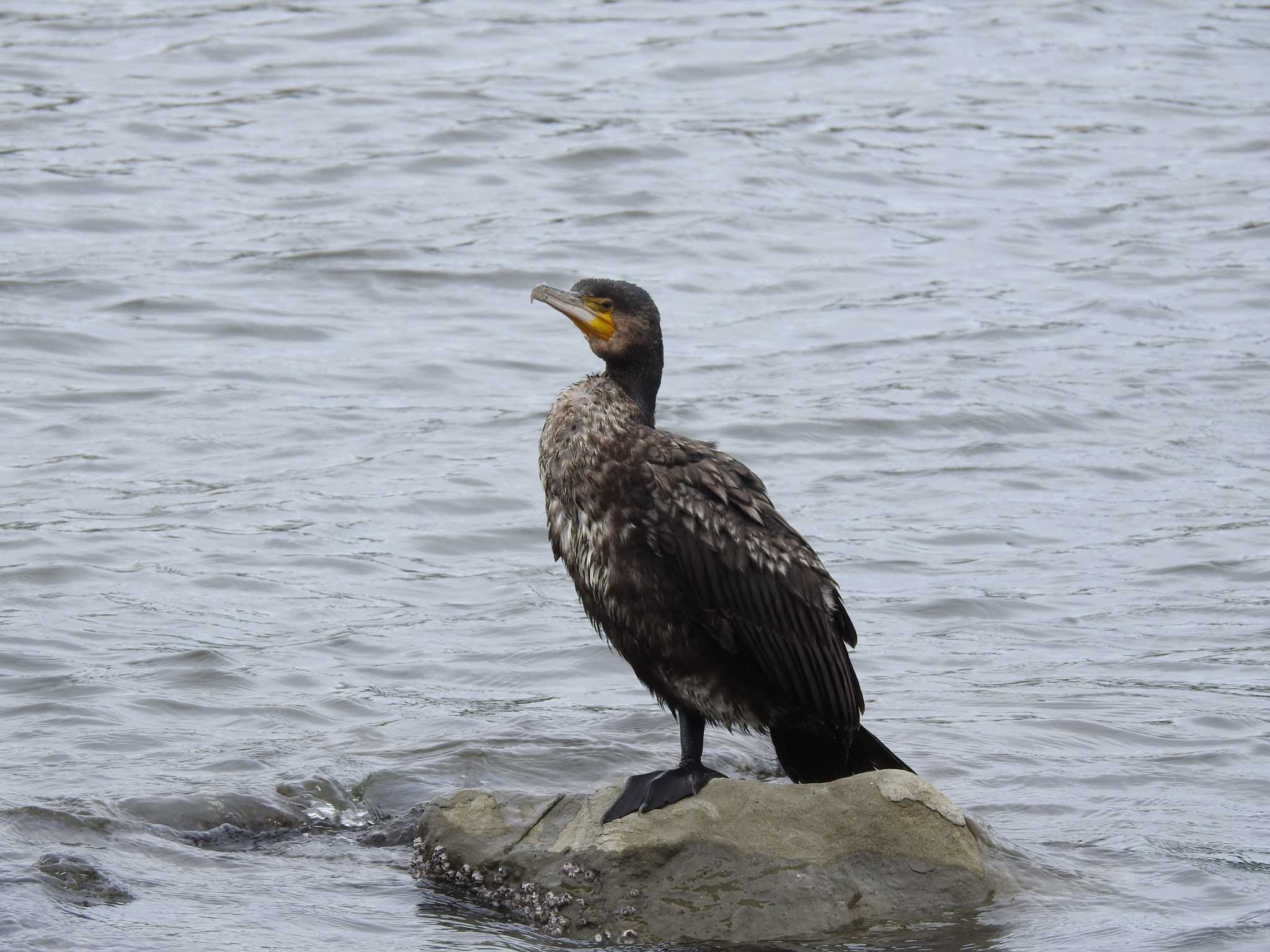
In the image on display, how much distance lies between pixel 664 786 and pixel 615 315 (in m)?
1.41

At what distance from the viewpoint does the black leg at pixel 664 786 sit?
5.57m

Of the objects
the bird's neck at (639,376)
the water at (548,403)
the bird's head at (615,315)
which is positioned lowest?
the water at (548,403)

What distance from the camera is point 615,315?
6.03 meters

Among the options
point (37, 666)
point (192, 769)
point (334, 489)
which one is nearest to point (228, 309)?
point (334, 489)

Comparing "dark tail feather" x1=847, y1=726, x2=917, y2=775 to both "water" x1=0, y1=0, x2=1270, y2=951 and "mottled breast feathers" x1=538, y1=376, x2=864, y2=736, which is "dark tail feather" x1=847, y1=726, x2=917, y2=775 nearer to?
"mottled breast feathers" x1=538, y1=376, x2=864, y2=736

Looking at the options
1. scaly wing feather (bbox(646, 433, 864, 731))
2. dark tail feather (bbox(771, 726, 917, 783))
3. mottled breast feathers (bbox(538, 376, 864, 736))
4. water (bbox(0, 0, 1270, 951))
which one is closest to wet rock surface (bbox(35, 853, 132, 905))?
water (bbox(0, 0, 1270, 951))

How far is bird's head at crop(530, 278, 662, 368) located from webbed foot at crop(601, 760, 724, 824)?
123 centimetres

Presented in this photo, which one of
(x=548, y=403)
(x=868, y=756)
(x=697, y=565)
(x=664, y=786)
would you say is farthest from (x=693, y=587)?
(x=548, y=403)

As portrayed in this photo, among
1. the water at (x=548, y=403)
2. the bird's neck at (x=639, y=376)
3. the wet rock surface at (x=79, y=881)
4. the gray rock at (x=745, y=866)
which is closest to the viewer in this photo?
the gray rock at (x=745, y=866)

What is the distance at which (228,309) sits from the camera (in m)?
13.1

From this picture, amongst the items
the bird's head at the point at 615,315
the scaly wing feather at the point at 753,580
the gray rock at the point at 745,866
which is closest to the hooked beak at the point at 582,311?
the bird's head at the point at 615,315

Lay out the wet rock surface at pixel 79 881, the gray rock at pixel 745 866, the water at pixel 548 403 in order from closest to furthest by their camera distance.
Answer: the gray rock at pixel 745 866, the wet rock surface at pixel 79 881, the water at pixel 548 403

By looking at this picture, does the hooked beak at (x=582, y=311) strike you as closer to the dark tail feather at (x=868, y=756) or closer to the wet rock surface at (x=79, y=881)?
the dark tail feather at (x=868, y=756)

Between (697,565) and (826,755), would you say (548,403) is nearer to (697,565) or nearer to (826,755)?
(826,755)
